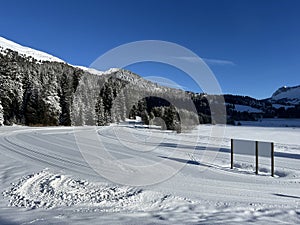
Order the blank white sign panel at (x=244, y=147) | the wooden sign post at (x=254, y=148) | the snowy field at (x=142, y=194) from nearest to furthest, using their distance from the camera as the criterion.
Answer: the snowy field at (x=142, y=194) → the wooden sign post at (x=254, y=148) → the blank white sign panel at (x=244, y=147)

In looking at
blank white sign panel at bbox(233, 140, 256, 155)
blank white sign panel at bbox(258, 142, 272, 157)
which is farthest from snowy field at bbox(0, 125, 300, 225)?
blank white sign panel at bbox(233, 140, 256, 155)

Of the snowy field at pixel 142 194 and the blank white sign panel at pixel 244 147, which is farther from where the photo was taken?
the blank white sign panel at pixel 244 147

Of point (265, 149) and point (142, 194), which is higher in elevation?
point (265, 149)

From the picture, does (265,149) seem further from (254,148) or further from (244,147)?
(244,147)

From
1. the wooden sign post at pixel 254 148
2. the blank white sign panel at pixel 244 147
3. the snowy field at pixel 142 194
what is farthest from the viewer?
the blank white sign panel at pixel 244 147

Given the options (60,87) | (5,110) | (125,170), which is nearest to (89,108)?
(60,87)

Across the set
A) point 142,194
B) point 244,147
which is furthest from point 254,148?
point 142,194

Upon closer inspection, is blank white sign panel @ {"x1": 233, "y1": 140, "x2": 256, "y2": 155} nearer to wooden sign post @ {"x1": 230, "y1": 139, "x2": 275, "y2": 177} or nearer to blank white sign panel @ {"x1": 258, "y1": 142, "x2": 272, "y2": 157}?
wooden sign post @ {"x1": 230, "y1": 139, "x2": 275, "y2": 177}

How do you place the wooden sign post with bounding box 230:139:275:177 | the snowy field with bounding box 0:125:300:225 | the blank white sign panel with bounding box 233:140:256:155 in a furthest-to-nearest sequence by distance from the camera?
the blank white sign panel with bounding box 233:140:256:155, the wooden sign post with bounding box 230:139:275:177, the snowy field with bounding box 0:125:300:225

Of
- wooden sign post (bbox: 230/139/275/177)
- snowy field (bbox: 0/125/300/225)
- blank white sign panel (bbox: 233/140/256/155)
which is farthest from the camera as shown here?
blank white sign panel (bbox: 233/140/256/155)

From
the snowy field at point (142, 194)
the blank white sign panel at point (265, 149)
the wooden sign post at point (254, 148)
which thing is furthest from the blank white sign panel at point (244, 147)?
the snowy field at point (142, 194)

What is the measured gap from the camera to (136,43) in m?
7.46

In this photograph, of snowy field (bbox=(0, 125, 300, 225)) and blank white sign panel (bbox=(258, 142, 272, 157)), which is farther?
blank white sign panel (bbox=(258, 142, 272, 157))

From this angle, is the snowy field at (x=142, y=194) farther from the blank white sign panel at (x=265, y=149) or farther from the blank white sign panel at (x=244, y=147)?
the blank white sign panel at (x=244, y=147)
